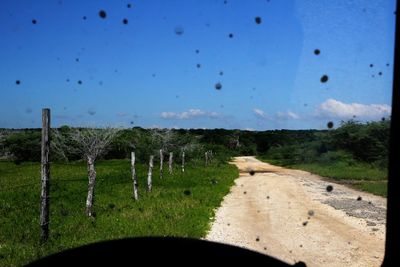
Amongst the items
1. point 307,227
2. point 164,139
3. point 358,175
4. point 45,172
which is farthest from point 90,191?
point 164,139

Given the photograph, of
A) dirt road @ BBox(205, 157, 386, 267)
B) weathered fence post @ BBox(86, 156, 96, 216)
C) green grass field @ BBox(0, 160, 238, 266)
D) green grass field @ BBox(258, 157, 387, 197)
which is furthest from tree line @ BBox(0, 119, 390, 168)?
weathered fence post @ BBox(86, 156, 96, 216)

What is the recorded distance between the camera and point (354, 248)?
1207cm

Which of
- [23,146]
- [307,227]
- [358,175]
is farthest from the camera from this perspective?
[23,146]

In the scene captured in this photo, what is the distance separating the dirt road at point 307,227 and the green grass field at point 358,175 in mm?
4384

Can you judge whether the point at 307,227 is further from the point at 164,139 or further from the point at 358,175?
the point at 164,139

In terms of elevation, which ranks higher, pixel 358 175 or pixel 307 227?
pixel 358 175

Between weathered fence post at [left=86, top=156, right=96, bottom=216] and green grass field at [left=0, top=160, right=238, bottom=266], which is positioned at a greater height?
weathered fence post at [left=86, top=156, right=96, bottom=216]

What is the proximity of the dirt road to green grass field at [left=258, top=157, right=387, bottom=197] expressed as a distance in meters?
4.38

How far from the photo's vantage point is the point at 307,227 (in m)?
15.2

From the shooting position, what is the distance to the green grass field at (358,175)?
1159 inches

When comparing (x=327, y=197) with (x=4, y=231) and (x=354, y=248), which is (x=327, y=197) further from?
(x=4, y=231)

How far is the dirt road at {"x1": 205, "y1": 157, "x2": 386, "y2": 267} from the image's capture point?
11347mm

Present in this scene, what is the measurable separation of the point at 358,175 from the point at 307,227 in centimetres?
2401

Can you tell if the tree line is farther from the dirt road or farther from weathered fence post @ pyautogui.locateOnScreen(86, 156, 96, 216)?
weathered fence post @ pyautogui.locateOnScreen(86, 156, 96, 216)
